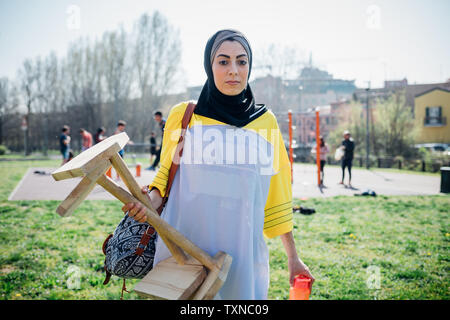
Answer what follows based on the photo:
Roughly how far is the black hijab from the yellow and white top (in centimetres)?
3

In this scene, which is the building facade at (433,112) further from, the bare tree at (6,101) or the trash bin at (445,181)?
the bare tree at (6,101)

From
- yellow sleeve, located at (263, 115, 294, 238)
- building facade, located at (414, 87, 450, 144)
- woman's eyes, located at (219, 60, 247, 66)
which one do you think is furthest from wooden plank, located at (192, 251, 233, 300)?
building facade, located at (414, 87, 450, 144)

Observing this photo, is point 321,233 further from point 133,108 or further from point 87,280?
point 133,108

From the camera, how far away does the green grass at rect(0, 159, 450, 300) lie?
382cm

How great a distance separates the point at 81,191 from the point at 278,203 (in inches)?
40.2

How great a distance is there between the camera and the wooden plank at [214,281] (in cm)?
137

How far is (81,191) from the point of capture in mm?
1128

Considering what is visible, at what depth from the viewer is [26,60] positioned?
31.1 meters

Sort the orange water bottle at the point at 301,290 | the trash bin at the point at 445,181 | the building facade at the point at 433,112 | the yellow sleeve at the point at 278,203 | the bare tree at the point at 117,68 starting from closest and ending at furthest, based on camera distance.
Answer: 1. the orange water bottle at the point at 301,290
2. the yellow sleeve at the point at 278,203
3. the trash bin at the point at 445,181
4. the building facade at the point at 433,112
5. the bare tree at the point at 117,68

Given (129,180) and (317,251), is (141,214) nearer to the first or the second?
(129,180)

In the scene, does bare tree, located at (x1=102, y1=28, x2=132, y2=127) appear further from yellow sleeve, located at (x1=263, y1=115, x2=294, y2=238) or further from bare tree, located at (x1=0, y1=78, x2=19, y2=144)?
yellow sleeve, located at (x1=263, y1=115, x2=294, y2=238)

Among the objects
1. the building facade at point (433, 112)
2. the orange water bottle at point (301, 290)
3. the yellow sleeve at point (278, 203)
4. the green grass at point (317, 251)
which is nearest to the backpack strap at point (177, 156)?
the yellow sleeve at point (278, 203)
